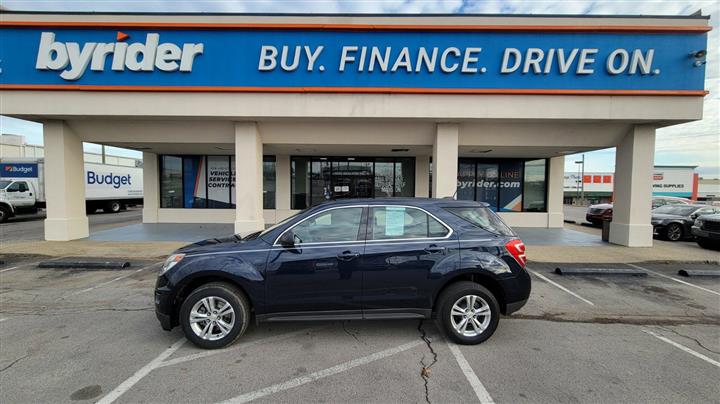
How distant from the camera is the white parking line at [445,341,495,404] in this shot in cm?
273

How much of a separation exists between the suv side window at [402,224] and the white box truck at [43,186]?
20820 millimetres

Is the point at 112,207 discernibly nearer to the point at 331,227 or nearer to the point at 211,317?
the point at 211,317

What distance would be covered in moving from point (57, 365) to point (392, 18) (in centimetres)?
962

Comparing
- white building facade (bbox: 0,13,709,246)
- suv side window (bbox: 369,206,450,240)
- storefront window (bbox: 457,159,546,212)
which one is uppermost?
white building facade (bbox: 0,13,709,246)

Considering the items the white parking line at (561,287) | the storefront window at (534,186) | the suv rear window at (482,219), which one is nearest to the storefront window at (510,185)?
the storefront window at (534,186)

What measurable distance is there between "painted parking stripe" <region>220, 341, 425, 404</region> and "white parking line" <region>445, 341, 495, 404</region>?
376 mm

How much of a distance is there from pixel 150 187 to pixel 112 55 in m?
7.26

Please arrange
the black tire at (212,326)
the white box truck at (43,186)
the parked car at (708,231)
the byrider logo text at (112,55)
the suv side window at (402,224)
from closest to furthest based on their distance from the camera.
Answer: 1. the black tire at (212,326)
2. the suv side window at (402,224)
3. the byrider logo text at (112,55)
4. the parked car at (708,231)
5. the white box truck at (43,186)

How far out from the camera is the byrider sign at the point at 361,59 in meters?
8.61

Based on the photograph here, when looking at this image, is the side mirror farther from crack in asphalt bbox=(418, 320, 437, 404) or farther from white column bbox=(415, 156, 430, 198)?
white column bbox=(415, 156, 430, 198)

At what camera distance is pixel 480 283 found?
Result: 388cm

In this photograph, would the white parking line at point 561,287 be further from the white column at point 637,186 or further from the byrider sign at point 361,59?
the white column at point 637,186

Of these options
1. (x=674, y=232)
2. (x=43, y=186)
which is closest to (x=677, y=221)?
(x=674, y=232)

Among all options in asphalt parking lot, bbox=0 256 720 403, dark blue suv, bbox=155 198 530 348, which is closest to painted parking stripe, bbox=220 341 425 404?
asphalt parking lot, bbox=0 256 720 403
